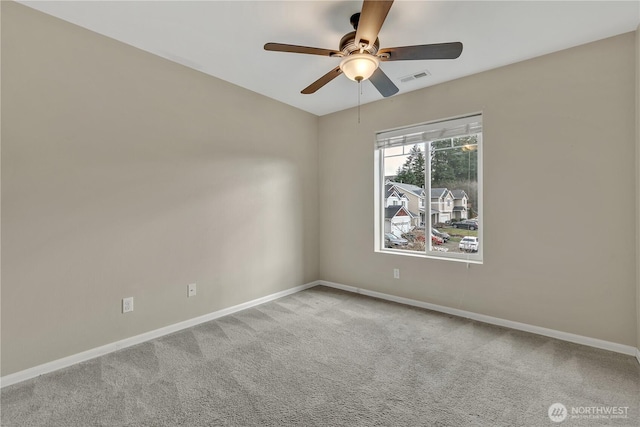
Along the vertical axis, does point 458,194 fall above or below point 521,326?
above

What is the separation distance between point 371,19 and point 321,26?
2.54 feet

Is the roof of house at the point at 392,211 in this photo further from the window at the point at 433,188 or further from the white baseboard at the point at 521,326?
the white baseboard at the point at 521,326

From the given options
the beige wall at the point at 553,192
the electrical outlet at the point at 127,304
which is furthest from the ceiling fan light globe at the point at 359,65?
the electrical outlet at the point at 127,304

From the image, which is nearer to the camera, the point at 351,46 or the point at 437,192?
the point at 351,46

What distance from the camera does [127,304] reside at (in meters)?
2.54

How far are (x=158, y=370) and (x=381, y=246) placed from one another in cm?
284

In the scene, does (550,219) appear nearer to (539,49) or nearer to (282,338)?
(539,49)

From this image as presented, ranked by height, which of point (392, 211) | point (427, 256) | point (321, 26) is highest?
point (321, 26)

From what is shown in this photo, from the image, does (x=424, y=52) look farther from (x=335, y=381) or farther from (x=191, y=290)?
(x=191, y=290)

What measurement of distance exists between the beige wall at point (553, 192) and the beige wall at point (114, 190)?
221 cm

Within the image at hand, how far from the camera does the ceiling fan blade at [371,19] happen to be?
4.98 feet

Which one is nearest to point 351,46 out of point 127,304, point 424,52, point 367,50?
point 367,50

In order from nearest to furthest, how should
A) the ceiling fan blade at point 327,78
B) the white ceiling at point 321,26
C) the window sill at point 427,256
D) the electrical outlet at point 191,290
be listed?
the white ceiling at point 321,26 → the ceiling fan blade at point 327,78 → the electrical outlet at point 191,290 → the window sill at point 427,256

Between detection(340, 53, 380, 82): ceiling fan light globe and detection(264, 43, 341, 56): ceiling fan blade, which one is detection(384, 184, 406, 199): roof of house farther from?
detection(264, 43, 341, 56): ceiling fan blade
